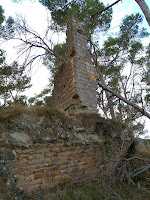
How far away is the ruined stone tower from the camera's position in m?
4.86

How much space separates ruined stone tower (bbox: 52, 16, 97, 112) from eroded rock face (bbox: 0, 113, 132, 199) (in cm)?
97

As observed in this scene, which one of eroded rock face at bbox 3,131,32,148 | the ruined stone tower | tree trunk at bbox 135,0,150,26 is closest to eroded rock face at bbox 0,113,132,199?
eroded rock face at bbox 3,131,32,148

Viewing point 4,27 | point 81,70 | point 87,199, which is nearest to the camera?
point 87,199

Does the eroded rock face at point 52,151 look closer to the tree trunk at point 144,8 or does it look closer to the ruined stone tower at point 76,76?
the ruined stone tower at point 76,76

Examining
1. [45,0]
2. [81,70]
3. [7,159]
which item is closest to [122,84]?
[81,70]

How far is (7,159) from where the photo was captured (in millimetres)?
2422

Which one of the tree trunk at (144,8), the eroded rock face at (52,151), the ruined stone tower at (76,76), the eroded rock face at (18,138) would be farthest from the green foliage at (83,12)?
the eroded rock face at (18,138)

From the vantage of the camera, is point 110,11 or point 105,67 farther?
point 105,67

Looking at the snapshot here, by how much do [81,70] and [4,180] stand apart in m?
3.93

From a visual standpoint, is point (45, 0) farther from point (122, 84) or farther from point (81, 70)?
point (122, 84)

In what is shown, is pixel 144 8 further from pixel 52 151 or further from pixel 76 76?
pixel 52 151

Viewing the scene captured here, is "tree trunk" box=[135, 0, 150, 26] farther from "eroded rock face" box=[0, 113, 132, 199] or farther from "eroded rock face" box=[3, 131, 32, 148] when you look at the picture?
"eroded rock face" box=[3, 131, 32, 148]

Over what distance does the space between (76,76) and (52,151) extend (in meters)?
2.71

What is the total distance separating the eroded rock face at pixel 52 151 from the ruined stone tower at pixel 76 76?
97cm
